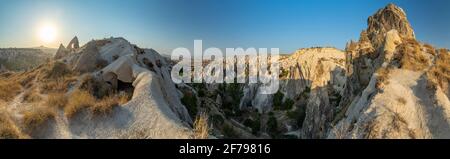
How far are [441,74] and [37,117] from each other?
14.6 m

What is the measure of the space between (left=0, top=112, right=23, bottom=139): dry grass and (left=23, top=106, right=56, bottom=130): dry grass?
362 mm

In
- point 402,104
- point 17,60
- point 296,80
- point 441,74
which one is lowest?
point 296,80

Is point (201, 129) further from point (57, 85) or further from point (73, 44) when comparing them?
point (73, 44)

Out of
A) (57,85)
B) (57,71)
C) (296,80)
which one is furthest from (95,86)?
(296,80)

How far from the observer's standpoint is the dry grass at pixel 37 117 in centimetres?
1116

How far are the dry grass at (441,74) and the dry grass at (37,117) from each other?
13380 millimetres

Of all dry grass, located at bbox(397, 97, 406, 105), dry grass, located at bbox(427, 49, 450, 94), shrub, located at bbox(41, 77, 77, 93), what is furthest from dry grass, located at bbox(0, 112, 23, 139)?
dry grass, located at bbox(427, 49, 450, 94)

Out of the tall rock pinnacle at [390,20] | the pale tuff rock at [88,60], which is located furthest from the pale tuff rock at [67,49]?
the tall rock pinnacle at [390,20]

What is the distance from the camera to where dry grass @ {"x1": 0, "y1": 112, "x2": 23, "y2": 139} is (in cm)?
1036

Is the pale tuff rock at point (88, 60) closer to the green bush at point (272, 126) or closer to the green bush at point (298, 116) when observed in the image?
the green bush at point (272, 126)

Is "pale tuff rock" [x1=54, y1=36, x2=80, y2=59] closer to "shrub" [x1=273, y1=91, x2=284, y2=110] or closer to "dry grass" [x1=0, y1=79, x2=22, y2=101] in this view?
"dry grass" [x1=0, y1=79, x2=22, y2=101]

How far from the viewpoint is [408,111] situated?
13.2 metres

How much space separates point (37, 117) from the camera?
11266 mm
